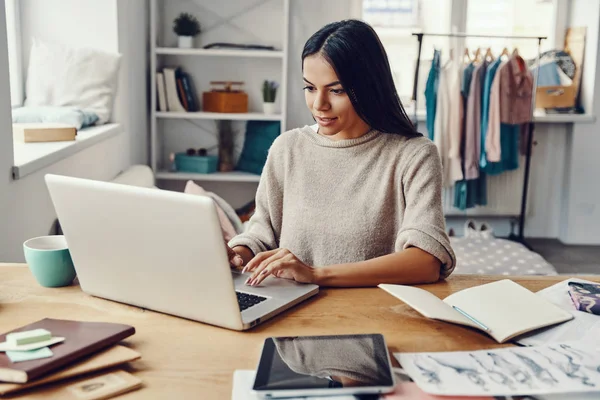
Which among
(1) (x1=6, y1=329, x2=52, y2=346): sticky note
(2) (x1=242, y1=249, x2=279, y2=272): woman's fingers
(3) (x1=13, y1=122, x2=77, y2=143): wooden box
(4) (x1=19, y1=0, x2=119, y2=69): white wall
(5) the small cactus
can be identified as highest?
(4) (x1=19, y1=0, x2=119, y2=69): white wall

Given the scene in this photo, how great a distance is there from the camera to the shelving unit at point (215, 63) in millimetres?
4586

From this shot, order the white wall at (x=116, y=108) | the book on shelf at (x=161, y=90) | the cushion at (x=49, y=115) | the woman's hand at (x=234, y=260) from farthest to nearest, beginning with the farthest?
the book on shelf at (x=161, y=90), the cushion at (x=49, y=115), the white wall at (x=116, y=108), the woman's hand at (x=234, y=260)

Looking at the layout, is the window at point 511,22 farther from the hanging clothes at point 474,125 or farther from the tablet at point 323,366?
the tablet at point 323,366

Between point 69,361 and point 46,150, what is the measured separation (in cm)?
173

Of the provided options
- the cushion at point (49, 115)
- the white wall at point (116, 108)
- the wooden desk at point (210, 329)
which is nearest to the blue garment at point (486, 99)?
the white wall at point (116, 108)

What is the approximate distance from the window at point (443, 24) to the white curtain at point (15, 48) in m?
2.41

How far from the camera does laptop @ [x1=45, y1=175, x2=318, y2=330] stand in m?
1.09

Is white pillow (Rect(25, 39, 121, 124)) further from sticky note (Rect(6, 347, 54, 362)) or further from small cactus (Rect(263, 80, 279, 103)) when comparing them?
sticky note (Rect(6, 347, 54, 362))

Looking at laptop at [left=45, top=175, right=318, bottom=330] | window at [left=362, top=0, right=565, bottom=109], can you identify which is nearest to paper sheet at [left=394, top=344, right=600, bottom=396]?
laptop at [left=45, top=175, right=318, bottom=330]

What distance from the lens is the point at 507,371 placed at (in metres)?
0.98

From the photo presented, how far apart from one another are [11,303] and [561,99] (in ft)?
14.4

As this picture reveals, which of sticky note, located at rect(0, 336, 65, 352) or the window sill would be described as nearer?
sticky note, located at rect(0, 336, 65, 352)

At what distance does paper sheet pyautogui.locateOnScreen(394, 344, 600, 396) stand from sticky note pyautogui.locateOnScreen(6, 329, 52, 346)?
51 cm

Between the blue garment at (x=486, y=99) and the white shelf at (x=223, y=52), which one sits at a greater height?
the white shelf at (x=223, y=52)
